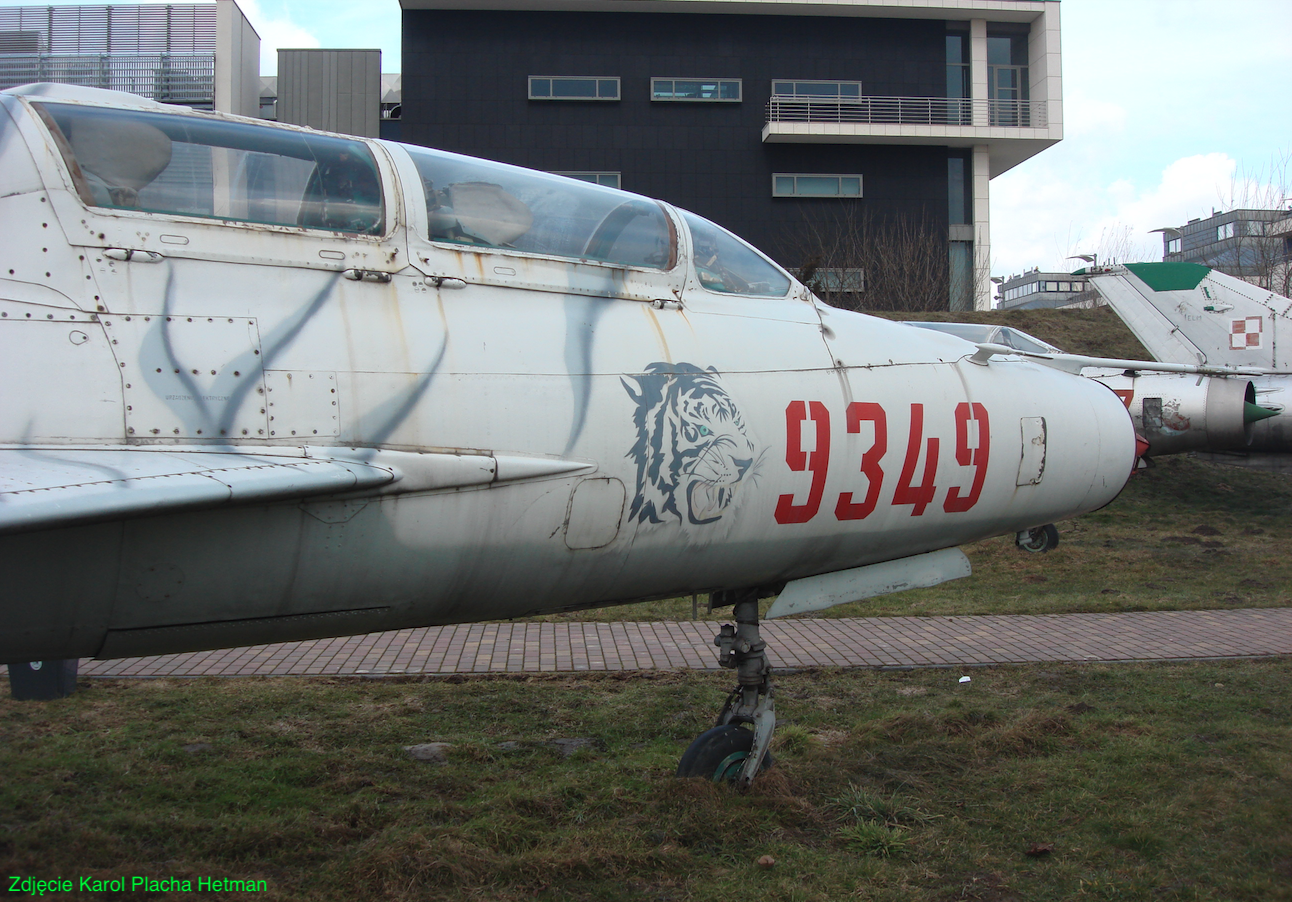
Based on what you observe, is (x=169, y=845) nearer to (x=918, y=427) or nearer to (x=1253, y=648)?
(x=918, y=427)

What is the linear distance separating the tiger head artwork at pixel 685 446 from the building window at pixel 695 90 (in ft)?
87.4

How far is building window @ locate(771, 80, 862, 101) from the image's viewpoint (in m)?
28.5

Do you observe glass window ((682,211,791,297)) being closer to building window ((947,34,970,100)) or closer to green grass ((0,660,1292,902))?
green grass ((0,660,1292,902))

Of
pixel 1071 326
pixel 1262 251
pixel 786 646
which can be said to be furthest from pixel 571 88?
pixel 786 646

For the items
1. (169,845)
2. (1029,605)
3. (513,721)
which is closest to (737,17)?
(1029,605)

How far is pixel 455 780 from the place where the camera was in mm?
4699

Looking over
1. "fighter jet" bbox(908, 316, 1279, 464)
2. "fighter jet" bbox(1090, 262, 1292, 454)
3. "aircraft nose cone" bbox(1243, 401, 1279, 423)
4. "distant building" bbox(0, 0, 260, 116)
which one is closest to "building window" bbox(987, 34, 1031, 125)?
"fighter jet" bbox(1090, 262, 1292, 454)

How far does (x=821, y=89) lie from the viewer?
28734 mm

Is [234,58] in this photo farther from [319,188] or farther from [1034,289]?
[1034,289]

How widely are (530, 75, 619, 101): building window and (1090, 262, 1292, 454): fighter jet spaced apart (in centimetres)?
1714

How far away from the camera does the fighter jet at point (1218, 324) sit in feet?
45.1

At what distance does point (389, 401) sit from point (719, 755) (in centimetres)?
248

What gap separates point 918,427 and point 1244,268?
2578cm

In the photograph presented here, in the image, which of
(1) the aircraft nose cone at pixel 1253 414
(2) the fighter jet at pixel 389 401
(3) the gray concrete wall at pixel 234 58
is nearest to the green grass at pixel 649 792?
(2) the fighter jet at pixel 389 401
